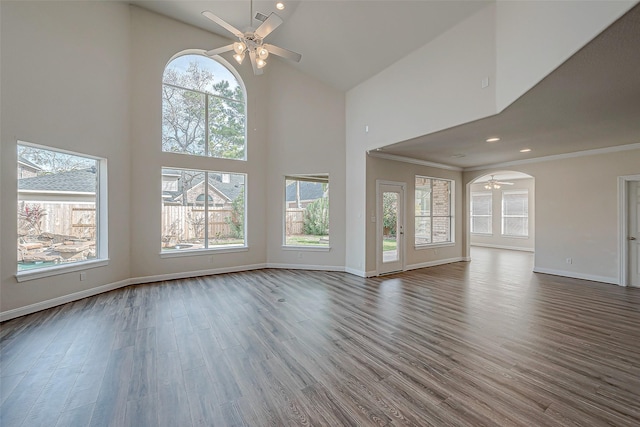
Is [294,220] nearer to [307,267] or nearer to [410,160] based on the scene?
[307,267]

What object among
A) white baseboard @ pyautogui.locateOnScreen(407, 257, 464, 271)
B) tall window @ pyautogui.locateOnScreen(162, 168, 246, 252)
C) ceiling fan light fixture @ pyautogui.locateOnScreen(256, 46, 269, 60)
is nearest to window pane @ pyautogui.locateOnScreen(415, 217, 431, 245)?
white baseboard @ pyautogui.locateOnScreen(407, 257, 464, 271)

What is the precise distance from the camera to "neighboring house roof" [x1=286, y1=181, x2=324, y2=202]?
668 cm

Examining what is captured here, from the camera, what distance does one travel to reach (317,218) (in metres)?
6.66

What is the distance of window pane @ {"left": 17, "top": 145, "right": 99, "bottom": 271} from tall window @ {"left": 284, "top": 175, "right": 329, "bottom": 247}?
3787mm

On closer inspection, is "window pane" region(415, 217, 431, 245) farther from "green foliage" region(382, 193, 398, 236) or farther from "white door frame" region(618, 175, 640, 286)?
"white door frame" region(618, 175, 640, 286)

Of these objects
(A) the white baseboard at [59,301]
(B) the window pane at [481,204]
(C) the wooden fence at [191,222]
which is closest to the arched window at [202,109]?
(C) the wooden fence at [191,222]

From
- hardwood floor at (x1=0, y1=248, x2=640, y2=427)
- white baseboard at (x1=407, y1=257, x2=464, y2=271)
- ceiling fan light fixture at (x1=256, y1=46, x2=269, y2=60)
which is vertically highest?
ceiling fan light fixture at (x1=256, y1=46, x2=269, y2=60)

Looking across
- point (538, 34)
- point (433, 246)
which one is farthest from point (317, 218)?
point (538, 34)

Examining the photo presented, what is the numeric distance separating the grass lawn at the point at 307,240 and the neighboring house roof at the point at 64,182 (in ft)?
13.2

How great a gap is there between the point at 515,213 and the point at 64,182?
1335 cm

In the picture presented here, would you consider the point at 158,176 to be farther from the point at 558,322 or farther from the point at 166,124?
the point at 558,322

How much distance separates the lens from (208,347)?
2824 millimetres

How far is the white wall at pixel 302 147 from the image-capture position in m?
6.39

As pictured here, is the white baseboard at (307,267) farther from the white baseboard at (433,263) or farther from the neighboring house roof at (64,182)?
the neighboring house roof at (64,182)
